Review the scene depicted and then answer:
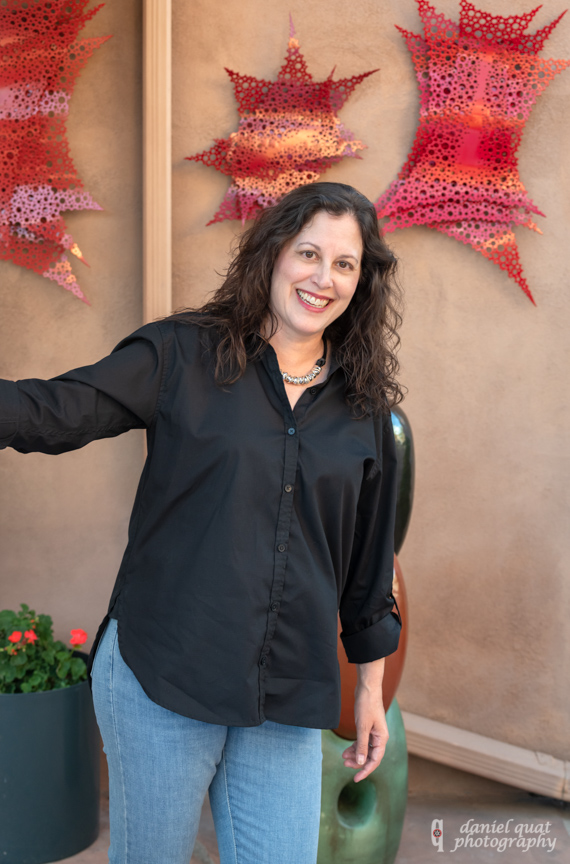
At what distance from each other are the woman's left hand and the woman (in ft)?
0.35

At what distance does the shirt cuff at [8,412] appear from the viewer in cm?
101

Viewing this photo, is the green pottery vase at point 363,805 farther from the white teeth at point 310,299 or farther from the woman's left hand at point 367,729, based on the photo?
the white teeth at point 310,299

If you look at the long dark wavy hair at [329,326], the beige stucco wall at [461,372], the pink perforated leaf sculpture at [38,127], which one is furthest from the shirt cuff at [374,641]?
the pink perforated leaf sculpture at [38,127]

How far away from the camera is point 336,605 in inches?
49.8

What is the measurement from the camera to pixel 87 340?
2.60 meters

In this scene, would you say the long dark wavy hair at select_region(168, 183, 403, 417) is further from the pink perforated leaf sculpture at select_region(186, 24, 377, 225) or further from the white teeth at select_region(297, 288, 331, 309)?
the pink perforated leaf sculpture at select_region(186, 24, 377, 225)

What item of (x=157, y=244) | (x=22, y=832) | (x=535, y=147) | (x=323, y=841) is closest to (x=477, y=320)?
(x=535, y=147)

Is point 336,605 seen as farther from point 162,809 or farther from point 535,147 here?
point 535,147

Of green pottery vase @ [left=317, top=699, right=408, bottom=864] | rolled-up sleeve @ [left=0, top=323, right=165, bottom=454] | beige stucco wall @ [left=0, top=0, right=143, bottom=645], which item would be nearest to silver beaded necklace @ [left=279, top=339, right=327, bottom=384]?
rolled-up sleeve @ [left=0, top=323, right=165, bottom=454]

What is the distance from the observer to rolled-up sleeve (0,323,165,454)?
3.38 ft

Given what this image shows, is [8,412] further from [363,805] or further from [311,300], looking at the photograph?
[363,805]

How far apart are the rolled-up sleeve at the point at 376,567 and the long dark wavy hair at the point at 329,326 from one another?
0.10m

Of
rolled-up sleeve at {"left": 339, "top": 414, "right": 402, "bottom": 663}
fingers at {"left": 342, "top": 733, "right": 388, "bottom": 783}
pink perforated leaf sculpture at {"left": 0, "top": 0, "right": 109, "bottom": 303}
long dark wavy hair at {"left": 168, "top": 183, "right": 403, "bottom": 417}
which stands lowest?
fingers at {"left": 342, "top": 733, "right": 388, "bottom": 783}

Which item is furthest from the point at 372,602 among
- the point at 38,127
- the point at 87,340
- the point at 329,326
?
the point at 38,127
